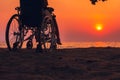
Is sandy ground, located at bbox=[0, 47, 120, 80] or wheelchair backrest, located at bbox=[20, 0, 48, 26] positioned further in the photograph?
wheelchair backrest, located at bbox=[20, 0, 48, 26]

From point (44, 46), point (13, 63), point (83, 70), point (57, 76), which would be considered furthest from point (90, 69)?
point (44, 46)

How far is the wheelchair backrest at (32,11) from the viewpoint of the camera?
494 inches

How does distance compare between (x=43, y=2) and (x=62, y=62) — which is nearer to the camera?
(x=62, y=62)

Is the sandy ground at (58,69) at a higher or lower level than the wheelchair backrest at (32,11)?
lower

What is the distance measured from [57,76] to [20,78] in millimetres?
869

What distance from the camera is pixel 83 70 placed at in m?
8.25

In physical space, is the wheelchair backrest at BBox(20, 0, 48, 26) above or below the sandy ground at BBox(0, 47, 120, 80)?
above

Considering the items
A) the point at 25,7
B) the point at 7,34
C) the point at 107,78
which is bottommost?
the point at 107,78

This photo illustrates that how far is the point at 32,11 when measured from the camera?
12594 mm

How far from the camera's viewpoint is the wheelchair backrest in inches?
494

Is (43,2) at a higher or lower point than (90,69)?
higher

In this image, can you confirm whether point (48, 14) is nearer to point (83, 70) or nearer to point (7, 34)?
point (7, 34)

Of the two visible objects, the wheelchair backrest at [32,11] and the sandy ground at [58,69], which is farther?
the wheelchair backrest at [32,11]

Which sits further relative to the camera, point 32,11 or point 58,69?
point 32,11
